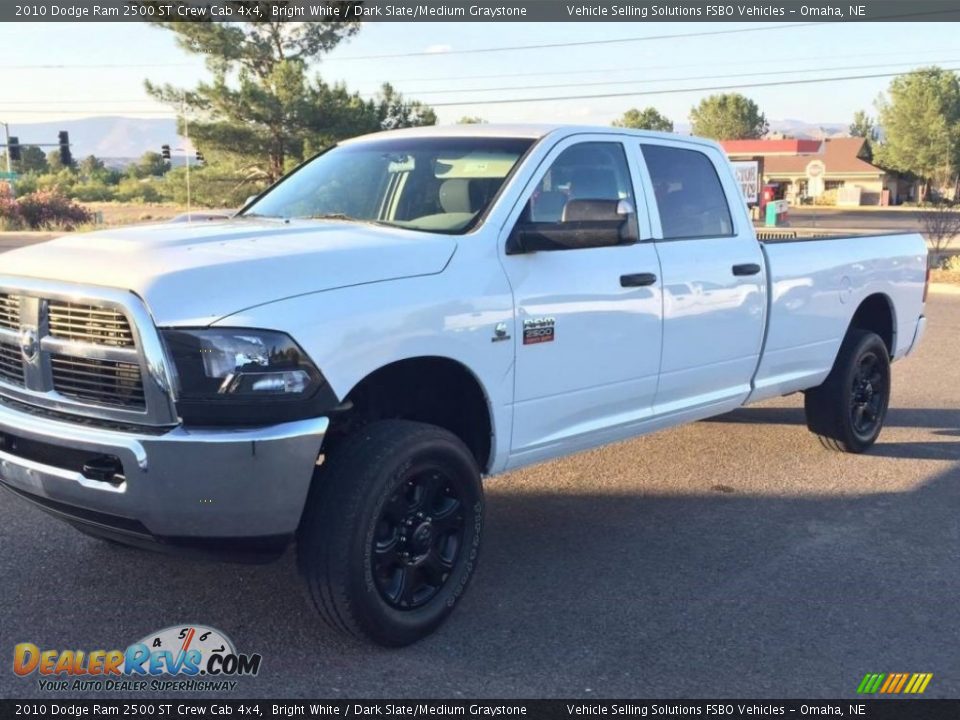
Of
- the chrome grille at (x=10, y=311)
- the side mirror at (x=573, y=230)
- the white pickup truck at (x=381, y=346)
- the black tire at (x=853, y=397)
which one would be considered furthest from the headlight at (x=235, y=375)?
the black tire at (x=853, y=397)

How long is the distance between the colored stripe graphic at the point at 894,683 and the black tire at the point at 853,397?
10.2 ft

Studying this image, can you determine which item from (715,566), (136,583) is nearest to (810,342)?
(715,566)

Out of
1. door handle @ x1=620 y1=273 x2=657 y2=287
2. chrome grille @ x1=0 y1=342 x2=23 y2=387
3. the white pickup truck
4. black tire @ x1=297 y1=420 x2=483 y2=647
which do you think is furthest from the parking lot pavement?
door handle @ x1=620 y1=273 x2=657 y2=287

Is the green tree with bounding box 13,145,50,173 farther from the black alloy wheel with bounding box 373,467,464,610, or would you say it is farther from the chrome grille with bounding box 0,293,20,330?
the black alloy wheel with bounding box 373,467,464,610

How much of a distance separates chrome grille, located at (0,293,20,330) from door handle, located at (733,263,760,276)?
3.52 m

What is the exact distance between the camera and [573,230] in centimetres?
432

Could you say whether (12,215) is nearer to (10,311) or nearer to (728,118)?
(10,311)

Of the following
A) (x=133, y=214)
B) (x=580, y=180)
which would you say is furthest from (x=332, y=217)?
(x=133, y=214)

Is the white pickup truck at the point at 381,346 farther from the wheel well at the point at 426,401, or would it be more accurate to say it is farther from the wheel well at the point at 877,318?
the wheel well at the point at 877,318

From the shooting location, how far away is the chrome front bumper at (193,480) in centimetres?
332

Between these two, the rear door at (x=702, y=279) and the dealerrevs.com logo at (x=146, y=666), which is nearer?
the dealerrevs.com logo at (x=146, y=666)

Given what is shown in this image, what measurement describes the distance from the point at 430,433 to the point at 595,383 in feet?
3.61

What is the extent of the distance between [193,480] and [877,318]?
5.34m

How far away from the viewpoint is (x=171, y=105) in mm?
39500
